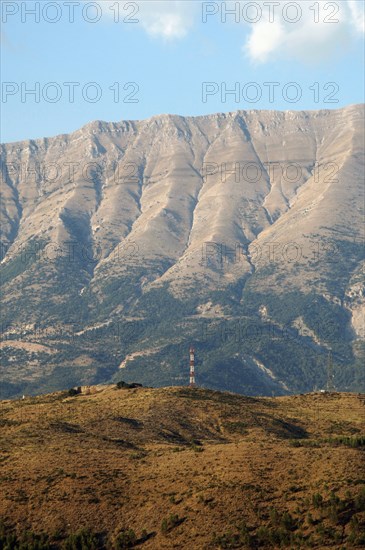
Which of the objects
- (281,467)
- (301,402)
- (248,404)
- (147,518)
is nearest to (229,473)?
(281,467)

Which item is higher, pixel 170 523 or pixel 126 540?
pixel 170 523

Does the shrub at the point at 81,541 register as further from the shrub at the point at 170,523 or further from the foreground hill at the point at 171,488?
the shrub at the point at 170,523

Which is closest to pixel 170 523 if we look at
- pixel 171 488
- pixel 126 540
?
pixel 126 540

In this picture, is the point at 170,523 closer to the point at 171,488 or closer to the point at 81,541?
the point at 171,488

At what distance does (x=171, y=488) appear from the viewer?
75.3m

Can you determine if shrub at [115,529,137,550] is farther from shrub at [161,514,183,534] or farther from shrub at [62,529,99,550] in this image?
shrub at [161,514,183,534]

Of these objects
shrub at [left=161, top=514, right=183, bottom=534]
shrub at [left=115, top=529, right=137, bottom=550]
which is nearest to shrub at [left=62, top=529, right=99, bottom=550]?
shrub at [left=115, top=529, right=137, bottom=550]

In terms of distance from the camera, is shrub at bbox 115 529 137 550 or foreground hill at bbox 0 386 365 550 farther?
shrub at bbox 115 529 137 550

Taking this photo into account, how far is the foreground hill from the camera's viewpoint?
67.1 m

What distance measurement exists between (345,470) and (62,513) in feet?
77.7

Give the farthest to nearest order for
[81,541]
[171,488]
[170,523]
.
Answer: [171,488], [170,523], [81,541]

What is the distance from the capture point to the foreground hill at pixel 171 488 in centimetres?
6712

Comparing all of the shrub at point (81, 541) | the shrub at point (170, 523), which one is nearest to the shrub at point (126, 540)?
the shrub at point (81, 541)

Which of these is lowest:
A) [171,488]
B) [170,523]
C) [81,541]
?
[81,541]
